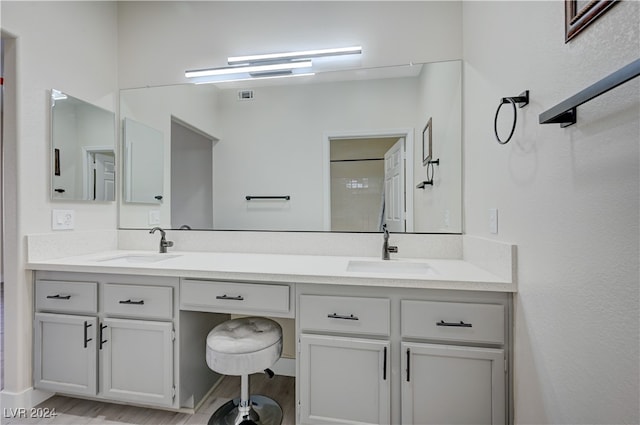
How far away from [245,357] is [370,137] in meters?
1.49

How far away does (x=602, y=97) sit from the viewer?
2.45 ft

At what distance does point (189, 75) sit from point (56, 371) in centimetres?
207

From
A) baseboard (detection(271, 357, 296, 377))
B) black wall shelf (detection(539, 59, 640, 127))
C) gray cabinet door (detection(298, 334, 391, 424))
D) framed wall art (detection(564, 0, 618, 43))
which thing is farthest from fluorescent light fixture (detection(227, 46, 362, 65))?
baseboard (detection(271, 357, 296, 377))

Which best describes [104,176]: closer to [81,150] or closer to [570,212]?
[81,150]

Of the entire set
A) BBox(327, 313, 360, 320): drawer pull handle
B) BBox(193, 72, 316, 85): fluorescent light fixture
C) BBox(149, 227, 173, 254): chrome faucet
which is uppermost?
BBox(193, 72, 316, 85): fluorescent light fixture

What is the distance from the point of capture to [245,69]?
82.8 inches

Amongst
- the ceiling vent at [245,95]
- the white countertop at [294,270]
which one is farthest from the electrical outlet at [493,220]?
the ceiling vent at [245,95]

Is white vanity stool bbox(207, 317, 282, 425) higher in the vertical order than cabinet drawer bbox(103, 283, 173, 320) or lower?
lower

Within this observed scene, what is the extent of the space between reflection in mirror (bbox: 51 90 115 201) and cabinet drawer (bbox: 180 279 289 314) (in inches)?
44.3

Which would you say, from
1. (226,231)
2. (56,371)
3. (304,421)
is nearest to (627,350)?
(304,421)

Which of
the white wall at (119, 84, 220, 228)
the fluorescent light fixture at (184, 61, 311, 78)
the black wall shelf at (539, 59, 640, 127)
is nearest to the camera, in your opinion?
the black wall shelf at (539, 59, 640, 127)

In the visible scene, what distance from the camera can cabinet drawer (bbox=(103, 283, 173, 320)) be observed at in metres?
1.58

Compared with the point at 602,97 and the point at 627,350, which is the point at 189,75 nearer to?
the point at 602,97

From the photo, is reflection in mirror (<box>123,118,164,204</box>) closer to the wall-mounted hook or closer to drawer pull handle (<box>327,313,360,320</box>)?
drawer pull handle (<box>327,313,360,320</box>)
